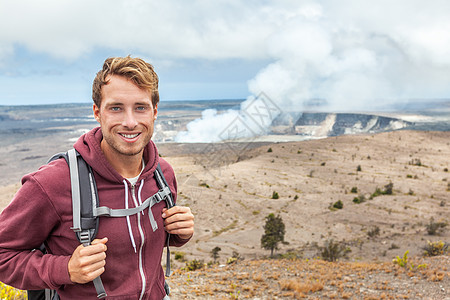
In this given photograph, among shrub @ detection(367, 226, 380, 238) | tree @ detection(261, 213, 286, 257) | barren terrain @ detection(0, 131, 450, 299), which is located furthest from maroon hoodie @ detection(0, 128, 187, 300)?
shrub @ detection(367, 226, 380, 238)

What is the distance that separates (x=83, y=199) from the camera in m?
1.38

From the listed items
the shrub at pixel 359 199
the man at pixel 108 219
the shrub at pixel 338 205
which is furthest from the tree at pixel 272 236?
the man at pixel 108 219

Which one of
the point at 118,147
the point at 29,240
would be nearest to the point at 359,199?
the point at 118,147

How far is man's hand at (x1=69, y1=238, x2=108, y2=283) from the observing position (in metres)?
1.34

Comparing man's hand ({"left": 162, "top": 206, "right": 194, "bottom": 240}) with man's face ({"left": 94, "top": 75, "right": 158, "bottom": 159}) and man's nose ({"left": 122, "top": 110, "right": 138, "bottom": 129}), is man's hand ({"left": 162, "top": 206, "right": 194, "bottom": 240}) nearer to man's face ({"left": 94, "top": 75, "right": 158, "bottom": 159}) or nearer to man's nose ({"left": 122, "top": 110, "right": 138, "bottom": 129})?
man's face ({"left": 94, "top": 75, "right": 158, "bottom": 159})

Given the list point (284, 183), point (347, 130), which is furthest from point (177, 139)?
point (284, 183)

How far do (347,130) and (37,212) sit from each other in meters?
92.9

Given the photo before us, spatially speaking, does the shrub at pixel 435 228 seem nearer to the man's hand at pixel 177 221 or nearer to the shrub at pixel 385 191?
the shrub at pixel 385 191

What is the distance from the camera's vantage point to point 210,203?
66.4ft

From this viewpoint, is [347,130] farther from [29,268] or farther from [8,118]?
[8,118]

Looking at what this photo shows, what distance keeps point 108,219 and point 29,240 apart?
322 millimetres

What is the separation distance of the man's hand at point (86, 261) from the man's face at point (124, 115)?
17.4 inches

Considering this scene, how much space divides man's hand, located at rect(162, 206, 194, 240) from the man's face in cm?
36

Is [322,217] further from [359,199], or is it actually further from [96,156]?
[96,156]
